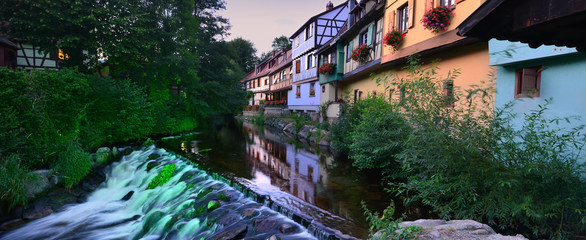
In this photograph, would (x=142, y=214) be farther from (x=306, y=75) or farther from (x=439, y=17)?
(x=306, y=75)

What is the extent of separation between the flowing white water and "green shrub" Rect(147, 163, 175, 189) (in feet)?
0.49

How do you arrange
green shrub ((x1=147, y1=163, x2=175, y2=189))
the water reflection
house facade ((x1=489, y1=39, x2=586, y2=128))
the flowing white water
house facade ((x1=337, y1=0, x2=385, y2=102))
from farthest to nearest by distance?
1. house facade ((x1=337, y1=0, x2=385, y2=102))
2. green shrub ((x1=147, y1=163, x2=175, y2=189))
3. the water reflection
4. the flowing white water
5. house facade ((x1=489, y1=39, x2=586, y2=128))

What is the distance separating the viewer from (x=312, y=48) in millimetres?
25734

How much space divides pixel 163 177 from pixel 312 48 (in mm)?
19646

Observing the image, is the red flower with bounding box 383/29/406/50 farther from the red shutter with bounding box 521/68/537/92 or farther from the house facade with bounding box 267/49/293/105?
the house facade with bounding box 267/49/293/105

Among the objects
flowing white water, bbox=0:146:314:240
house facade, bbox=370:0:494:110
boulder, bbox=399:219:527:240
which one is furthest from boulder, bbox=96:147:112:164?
boulder, bbox=399:219:527:240

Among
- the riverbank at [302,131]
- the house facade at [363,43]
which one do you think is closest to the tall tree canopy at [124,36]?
the riverbank at [302,131]

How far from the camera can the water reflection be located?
6078 millimetres

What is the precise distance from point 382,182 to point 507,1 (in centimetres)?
632

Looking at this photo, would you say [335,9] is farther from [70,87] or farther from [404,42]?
[70,87]

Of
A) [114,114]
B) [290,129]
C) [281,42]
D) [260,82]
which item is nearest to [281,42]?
[281,42]

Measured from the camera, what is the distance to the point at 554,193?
4270 millimetres

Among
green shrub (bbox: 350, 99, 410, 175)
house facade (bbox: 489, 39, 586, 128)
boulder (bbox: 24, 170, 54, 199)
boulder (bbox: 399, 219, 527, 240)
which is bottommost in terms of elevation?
boulder (bbox: 24, 170, 54, 199)

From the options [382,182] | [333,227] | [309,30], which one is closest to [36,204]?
[333,227]
